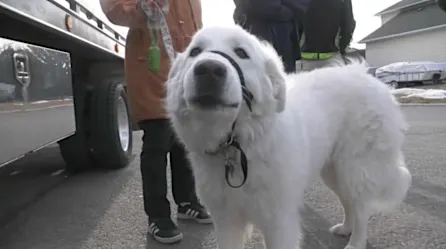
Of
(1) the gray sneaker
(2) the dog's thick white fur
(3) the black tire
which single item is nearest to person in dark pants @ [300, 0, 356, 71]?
(2) the dog's thick white fur

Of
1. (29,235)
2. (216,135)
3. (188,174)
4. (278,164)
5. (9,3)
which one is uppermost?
(9,3)

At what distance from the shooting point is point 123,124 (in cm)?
622

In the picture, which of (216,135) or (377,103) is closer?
(216,135)

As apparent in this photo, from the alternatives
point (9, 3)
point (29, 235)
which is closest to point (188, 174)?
point (29, 235)

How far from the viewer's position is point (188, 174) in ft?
13.2

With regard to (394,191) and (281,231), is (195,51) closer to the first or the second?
(281,231)

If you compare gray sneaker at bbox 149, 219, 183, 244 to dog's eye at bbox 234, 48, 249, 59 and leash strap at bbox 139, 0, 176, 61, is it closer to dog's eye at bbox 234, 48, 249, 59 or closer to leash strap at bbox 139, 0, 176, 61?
leash strap at bbox 139, 0, 176, 61

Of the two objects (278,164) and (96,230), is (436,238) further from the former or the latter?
(96,230)

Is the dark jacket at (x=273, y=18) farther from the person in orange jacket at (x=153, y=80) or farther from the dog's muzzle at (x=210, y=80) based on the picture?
the dog's muzzle at (x=210, y=80)

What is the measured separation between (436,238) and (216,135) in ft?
6.54

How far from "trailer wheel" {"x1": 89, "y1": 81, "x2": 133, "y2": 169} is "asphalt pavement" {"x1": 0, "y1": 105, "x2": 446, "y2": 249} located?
0.60ft

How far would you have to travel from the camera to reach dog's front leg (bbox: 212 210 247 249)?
2701 millimetres

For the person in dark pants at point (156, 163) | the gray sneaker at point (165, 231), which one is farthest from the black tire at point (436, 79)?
the gray sneaker at point (165, 231)

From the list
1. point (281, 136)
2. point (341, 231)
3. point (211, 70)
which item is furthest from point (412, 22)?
point (211, 70)
